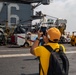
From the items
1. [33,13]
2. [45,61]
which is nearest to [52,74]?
[45,61]

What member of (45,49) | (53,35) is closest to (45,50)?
(45,49)

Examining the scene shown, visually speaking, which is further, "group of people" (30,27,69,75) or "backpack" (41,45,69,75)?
"group of people" (30,27,69,75)

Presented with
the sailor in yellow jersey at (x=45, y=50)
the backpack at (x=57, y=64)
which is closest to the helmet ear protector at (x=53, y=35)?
the sailor in yellow jersey at (x=45, y=50)

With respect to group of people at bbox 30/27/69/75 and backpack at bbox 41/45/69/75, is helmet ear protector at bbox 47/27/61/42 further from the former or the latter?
backpack at bbox 41/45/69/75

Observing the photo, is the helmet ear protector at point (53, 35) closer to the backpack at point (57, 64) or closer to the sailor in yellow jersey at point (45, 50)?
the sailor in yellow jersey at point (45, 50)

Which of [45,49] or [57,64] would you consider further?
[45,49]

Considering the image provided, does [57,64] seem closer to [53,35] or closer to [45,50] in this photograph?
[45,50]

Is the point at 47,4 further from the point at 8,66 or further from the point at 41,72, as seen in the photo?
the point at 41,72

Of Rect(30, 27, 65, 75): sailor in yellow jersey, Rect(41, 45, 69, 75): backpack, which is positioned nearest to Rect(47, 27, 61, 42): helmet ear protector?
Rect(30, 27, 65, 75): sailor in yellow jersey

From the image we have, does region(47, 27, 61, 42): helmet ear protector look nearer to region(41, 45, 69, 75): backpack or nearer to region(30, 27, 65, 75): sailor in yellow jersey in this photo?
region(30, 27, 65, 75): sailor in yellow jersey

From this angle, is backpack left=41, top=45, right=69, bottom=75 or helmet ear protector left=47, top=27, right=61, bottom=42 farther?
helmet ear protector left=47, top=27, right=61, bottom=42

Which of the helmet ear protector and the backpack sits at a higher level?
the helmet ear protector

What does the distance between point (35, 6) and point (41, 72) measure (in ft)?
142

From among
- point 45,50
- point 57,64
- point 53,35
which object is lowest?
point 57,64
